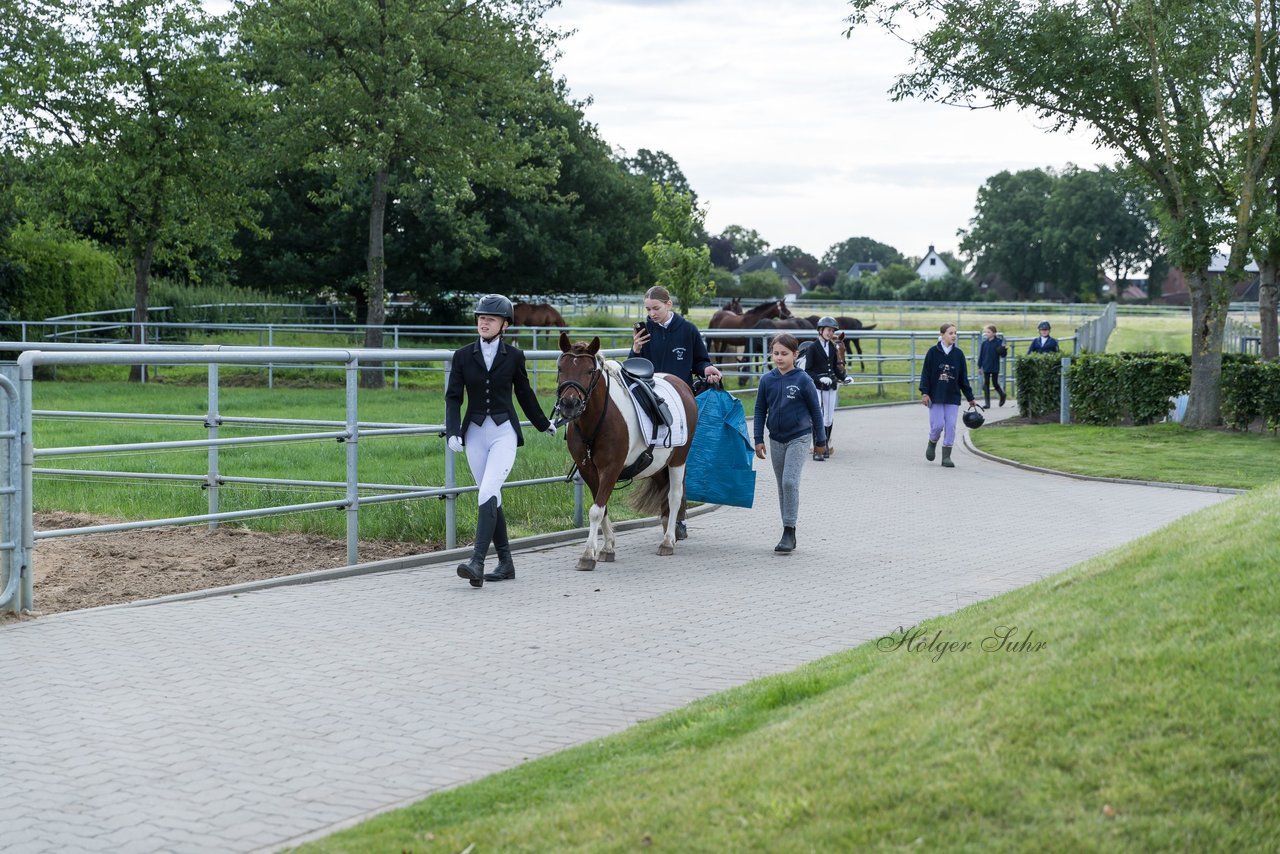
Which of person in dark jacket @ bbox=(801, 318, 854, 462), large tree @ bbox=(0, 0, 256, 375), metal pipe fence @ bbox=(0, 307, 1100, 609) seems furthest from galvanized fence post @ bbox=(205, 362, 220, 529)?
large tree @ bbox=(0, 0, 256, 375)

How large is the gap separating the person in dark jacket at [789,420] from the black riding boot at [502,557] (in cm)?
243

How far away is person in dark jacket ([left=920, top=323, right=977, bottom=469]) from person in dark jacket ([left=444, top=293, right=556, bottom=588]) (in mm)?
9028

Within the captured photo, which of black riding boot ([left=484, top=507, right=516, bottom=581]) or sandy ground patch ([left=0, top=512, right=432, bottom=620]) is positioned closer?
sandy ground patch ([left=0, top=512, right=432, bottom=620])

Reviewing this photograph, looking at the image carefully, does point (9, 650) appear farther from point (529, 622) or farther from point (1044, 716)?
point (1044, 716)

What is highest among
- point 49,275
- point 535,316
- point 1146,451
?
point 49,275

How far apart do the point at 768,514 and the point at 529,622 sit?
5694 mm

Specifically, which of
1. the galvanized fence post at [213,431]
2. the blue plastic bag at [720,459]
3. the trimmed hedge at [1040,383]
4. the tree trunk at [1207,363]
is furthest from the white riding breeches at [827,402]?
the galvanized fence post at [213,431]

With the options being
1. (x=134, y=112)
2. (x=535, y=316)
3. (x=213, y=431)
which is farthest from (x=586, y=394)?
(x=535, y=316)

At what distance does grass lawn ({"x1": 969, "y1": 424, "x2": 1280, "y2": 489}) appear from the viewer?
652 inches

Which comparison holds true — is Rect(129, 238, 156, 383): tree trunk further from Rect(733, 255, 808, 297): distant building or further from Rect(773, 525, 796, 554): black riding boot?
Rect(733, 255, 808, 297): distant building

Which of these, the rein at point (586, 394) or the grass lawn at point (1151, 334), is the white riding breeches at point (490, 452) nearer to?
the rein at point (586, 394)

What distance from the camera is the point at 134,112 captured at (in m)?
33.7

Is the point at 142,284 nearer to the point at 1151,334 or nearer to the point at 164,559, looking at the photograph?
the point at 164,559

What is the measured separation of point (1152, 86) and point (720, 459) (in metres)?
13.7
